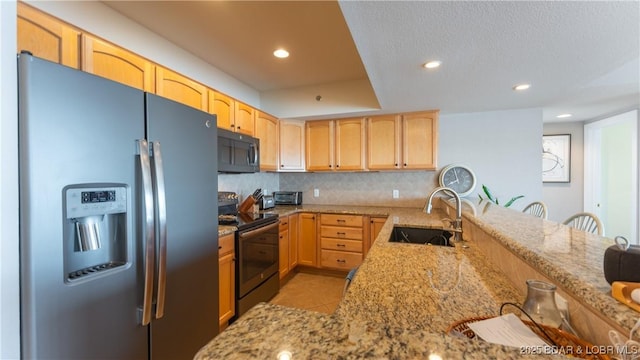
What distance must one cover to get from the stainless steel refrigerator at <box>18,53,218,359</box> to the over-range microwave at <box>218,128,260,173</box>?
2.26 ft

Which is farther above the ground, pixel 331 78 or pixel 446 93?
pixel 331 78

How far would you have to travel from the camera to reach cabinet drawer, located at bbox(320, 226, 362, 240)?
3.07 metres

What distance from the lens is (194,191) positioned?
1.49 meters

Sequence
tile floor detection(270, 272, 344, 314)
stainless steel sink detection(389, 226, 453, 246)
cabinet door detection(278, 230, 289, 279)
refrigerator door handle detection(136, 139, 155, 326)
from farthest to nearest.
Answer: cabinet door detection(278, 230, 289, 279) < tile floor detection(270, 272, 344, 314) < stainless steel sink detection(389, 226, 453, 246) < refrigerator door handle detection(136, 139, 155, 326)

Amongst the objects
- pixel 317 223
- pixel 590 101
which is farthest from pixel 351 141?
pixel 590 101

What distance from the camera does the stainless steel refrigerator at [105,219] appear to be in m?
0.86

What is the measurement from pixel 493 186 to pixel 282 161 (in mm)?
2794

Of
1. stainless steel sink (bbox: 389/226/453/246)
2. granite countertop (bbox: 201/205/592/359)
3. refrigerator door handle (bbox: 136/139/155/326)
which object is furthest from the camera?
stainless steel sink (bbox: 389/226/453/246)

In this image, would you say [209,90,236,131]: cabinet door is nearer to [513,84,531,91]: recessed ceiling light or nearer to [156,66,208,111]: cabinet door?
[156,66,208,111]: cabinet door

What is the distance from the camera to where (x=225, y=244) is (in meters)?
1.95

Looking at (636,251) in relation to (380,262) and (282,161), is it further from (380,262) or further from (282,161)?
(282,161)

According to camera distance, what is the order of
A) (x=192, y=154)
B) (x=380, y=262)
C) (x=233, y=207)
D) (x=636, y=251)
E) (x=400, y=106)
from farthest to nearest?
(x=400, y=106)
(x=233, y=207)
(x=192, y=154)
(x=380, y=262)
(x=636, y=251)

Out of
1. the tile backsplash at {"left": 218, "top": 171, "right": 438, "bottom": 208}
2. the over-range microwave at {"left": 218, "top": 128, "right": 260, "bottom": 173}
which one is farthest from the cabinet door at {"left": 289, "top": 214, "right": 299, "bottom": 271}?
the over-range microwave at {"left": 218, "top": 128, "right": 260, "bottom": 173}

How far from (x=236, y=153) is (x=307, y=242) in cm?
152
